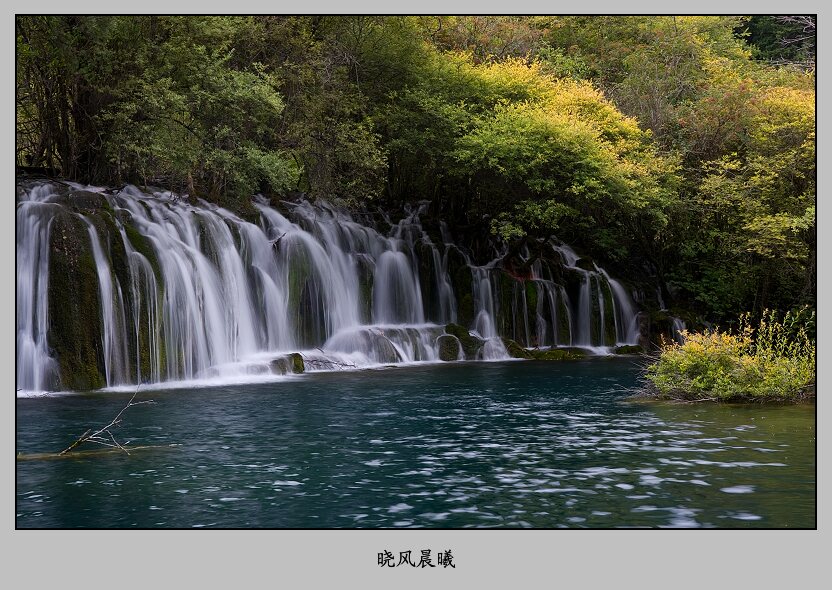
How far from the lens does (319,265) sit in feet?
101

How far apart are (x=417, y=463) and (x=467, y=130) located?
2277 centimetres

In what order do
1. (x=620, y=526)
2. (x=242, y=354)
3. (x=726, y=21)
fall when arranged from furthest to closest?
1. (x=726, y=21)
2. (x=242, y=354)
3. (x=620, y=526)

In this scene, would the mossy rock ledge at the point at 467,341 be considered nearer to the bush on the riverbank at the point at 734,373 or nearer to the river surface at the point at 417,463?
the river surface at the point at 417,463

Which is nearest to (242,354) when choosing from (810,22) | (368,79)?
(368,79)

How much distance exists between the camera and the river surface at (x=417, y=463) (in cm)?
1038

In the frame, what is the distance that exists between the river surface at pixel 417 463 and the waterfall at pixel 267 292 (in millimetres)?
2380

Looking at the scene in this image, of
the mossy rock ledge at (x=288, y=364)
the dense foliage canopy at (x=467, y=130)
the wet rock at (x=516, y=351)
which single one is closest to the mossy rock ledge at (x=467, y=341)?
the wet rock at (x=516, y=351)

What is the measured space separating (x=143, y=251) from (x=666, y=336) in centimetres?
1956

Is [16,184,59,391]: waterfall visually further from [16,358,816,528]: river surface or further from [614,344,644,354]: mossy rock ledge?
[614,344,644,354]: mossy rock ledge

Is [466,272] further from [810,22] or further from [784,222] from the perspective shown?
[810,22]

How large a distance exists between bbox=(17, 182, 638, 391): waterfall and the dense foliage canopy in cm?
176

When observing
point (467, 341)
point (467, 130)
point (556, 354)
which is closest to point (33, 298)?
point (467, 341)

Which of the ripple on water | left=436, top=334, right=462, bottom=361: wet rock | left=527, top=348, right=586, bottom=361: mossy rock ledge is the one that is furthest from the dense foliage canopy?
the ripple on water

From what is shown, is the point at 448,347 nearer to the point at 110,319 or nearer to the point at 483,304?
the point at 483,304
